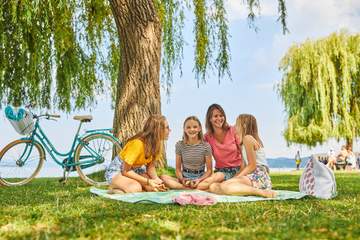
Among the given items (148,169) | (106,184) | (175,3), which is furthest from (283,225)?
(175,3)

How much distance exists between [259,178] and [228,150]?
80 cm

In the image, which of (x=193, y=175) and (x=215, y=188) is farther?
(x=193, y=175)

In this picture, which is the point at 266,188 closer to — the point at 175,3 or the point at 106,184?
the point at 106,184

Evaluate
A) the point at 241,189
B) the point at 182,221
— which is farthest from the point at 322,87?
the point at 182,221

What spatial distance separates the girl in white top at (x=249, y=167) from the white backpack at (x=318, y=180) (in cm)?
39

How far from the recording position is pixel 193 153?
5.87 m

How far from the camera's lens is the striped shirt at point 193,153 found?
5.85 metres

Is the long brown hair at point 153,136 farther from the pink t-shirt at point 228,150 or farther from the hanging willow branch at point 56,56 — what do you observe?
the hanging willow branch at point 56,56

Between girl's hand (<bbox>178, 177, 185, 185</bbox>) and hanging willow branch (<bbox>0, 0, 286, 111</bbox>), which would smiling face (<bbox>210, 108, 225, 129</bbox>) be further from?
hanging willow branch (<bbox>0, 0, 286, 111</bbox>)

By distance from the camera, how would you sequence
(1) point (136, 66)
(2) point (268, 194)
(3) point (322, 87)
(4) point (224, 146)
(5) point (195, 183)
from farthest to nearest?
(3) point (322, 87) < (1) point (136, 66) < (4) point (224, 146) < (5) point (195, 183) < (2) point (268, 194)

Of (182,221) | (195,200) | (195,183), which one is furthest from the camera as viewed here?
(195,183)

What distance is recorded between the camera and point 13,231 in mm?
3020

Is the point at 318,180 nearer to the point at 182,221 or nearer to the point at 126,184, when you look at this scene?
the point at 126,184

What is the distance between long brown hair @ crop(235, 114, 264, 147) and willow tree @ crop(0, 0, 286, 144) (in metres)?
2.65
